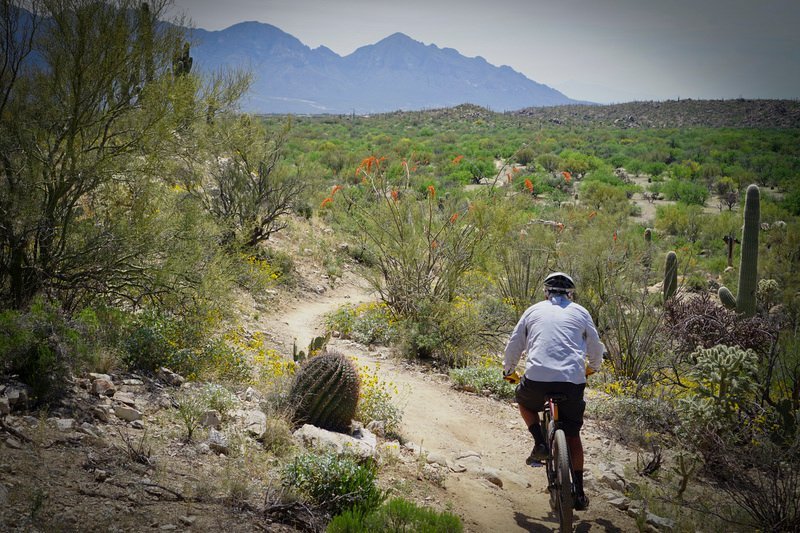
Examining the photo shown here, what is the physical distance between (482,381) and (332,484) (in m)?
4.74

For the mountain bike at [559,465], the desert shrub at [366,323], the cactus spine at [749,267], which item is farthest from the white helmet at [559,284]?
the cactus spine at [749,267]

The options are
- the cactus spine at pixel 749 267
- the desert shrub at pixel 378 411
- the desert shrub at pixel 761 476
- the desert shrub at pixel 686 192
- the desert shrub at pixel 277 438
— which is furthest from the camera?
the desert shrub at pixel 686 192

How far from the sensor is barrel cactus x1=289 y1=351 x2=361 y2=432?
6.22 m

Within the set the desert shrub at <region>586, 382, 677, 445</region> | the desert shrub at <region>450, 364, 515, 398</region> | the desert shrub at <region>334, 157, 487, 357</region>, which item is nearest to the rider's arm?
the desert shrub at <region>586, 382, 677, 445</region>

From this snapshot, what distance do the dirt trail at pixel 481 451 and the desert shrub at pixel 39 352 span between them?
359 cm

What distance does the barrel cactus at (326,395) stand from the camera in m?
6.22

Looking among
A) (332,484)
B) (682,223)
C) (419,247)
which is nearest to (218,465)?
(332,484)

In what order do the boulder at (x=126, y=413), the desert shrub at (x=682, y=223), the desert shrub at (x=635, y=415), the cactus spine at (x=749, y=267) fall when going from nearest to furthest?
the boulder at (x=126, y=413)
the desert shrub at (x=635, y=415)
the cactus spine at (x=749, y=267)
the desert shrub at (x=682, y=223)

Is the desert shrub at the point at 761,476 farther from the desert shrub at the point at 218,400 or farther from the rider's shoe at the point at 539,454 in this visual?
the desert shrub at the point at 218,400

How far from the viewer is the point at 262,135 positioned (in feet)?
53.4

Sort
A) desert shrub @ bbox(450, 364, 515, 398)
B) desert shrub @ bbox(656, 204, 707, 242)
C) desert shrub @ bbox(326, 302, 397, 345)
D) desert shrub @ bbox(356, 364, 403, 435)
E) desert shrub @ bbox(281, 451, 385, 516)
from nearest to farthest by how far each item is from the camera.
→ desert shrub @ bbox(281, 451, 385, 516)
desert shrub @ bbox(356, 364, 403, 435)
desert shrub @ bbox(450, 364, 515, 398)
desert shrub @ bbox(326, 302, 397, 345)
desert shrub @ bbox(656, 204, 707, 242)

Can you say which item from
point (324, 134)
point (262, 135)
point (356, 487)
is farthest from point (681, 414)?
point (324, 134)

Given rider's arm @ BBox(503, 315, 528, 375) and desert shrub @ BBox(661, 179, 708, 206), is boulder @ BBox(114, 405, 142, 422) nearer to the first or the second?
rider's arm @ BBox(503, 315, 528, 375)

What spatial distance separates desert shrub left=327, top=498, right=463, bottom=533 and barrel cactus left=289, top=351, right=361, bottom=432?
229cm
